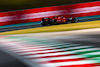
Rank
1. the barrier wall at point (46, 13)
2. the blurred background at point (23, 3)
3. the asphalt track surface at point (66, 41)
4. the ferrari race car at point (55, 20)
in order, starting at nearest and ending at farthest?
the asphalt track surface at point (66, 41), the ferrari race car at point (55, 20), the barrier wall at point (46, 13), the blurred background at point (23, 3)

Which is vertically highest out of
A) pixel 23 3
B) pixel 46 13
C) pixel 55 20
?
pixel 23 3

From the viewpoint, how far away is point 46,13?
71.9 ft

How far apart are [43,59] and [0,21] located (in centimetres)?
1626

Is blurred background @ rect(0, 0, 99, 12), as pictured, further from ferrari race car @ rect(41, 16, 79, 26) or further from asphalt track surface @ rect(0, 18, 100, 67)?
asphalt track surface @ rect(0, 18, 100, 67)

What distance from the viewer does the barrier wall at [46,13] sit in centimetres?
2123

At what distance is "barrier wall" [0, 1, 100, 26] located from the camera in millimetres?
21234

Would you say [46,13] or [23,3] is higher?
[23,3]

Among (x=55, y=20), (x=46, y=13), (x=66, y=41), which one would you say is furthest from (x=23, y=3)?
(x=66, y=41)

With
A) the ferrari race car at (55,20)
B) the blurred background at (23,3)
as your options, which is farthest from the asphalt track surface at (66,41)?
the blurred background at (23,3)

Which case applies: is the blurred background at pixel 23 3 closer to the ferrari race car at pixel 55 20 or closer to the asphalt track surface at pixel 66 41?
the ferrari race car at pixel 55 20

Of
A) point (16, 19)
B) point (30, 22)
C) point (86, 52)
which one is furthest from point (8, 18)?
point (86, 52)

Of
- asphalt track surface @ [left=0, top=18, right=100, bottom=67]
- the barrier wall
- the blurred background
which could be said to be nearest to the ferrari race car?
the barrier wall

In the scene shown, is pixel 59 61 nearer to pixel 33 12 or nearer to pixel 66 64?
pixel 66 64

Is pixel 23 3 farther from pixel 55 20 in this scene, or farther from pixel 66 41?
pixel 66 41
